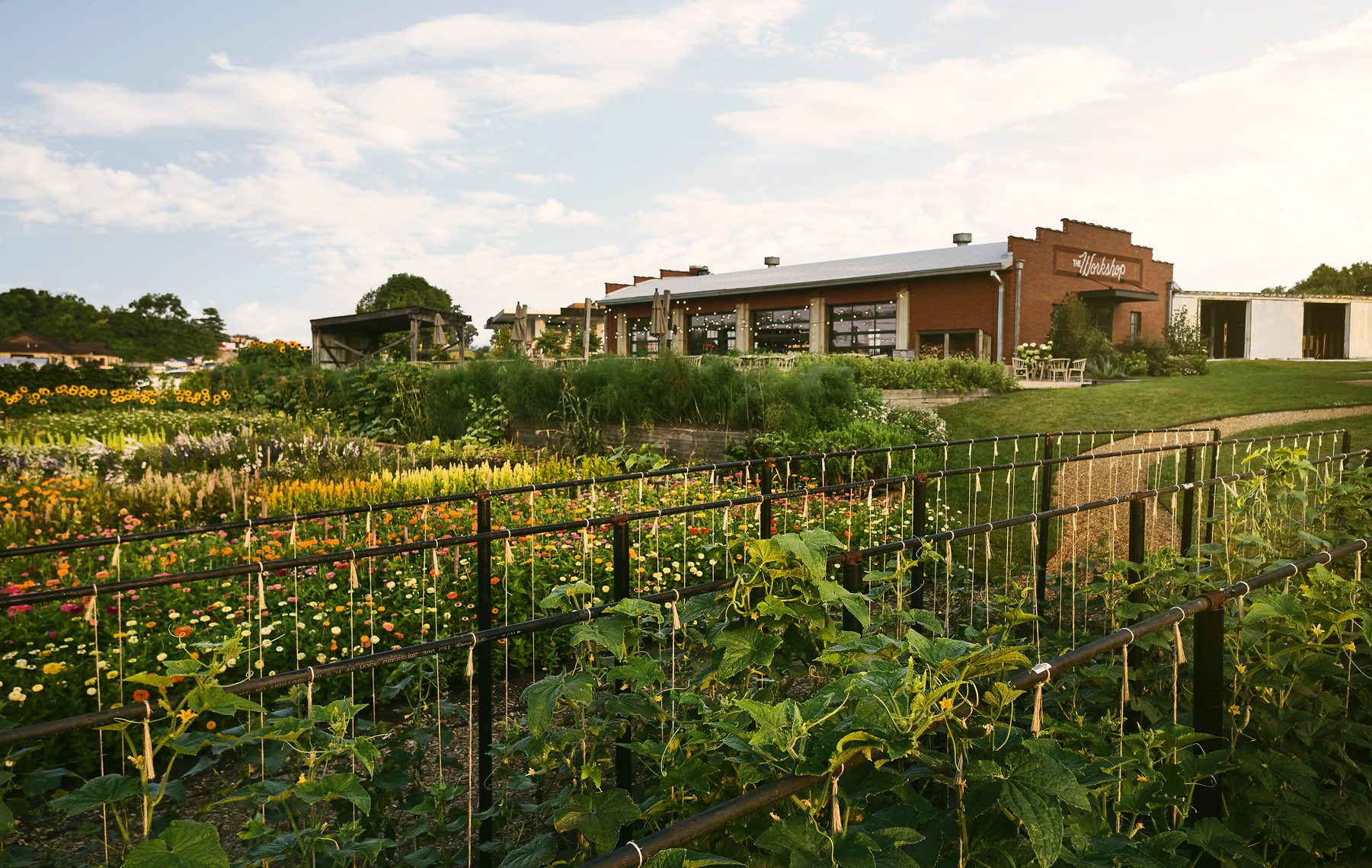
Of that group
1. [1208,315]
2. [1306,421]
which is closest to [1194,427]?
[1306,421]

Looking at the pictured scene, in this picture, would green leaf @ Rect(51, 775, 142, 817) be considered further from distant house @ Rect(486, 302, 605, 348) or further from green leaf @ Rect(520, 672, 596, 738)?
distant house @ Rect(486, 302, 605, 348)

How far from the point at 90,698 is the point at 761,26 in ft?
31.2

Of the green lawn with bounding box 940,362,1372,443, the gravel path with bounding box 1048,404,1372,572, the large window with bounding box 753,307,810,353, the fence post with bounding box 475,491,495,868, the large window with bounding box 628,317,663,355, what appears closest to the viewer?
the fence post with bounding box 475,491,495,868

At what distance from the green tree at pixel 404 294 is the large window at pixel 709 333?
125ft

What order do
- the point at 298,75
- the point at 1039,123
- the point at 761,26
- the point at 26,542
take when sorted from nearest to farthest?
the point at 26,542
the point at 761,26
the point at 298,75
the point at 1039,123

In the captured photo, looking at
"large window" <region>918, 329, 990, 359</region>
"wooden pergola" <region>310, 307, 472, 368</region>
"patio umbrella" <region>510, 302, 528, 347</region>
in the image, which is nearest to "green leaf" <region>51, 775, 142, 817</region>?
"patio umbrella" <region>510, 302, 528, 347</region>

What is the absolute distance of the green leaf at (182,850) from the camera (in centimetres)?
104

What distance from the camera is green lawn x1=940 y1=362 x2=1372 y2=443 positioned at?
42.4 ft

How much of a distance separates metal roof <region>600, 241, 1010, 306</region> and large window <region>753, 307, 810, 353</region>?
40.4 inches

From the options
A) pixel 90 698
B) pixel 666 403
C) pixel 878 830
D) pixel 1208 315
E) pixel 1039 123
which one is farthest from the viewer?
pixel 1208 315

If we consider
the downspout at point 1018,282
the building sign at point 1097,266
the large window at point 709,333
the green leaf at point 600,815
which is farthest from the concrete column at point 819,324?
the green leaf at point 600,815

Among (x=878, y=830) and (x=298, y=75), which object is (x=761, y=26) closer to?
(x=298, y=75)

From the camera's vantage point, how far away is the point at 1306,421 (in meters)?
12.3

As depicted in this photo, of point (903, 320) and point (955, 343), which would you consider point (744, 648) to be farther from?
point (903, 320)
